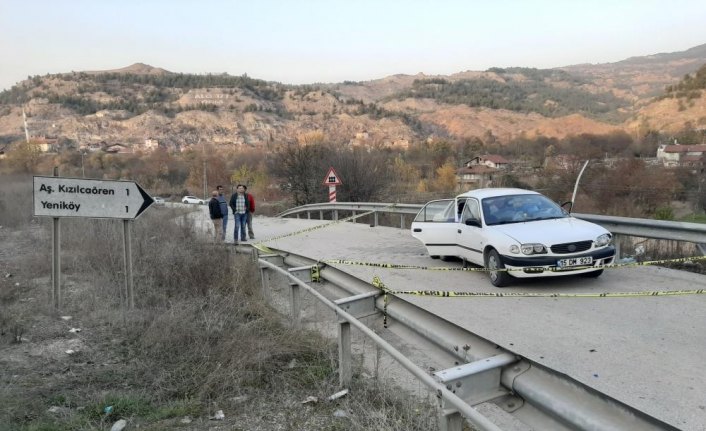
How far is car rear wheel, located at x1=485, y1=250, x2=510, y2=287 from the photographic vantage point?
780 centimetres

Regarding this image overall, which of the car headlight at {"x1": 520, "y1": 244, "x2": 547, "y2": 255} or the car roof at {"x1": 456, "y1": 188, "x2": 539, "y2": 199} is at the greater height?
the car roof at {"x1": 456, "y1": 188, "x2": 539, "y2": 199}

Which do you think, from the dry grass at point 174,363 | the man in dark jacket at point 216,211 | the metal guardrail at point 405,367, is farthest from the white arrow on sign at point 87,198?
the man in dark jacket at point 216,211

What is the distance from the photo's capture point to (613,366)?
4.52m

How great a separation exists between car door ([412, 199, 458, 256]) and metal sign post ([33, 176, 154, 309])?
5.13 metres

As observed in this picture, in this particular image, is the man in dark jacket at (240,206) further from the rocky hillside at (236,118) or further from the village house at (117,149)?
the village house at (117,149)

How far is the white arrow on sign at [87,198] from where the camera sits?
24.3 ft

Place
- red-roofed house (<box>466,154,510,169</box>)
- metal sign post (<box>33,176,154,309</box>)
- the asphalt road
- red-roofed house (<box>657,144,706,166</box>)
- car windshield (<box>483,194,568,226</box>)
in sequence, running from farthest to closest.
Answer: red-roofed house (<box>466,154,510,169</box>)
red-roofed house (<box>657,144,706,166</box>)
car windshield (<box>483,194,568,226</box>)
metal sign post (<box>33,176,154,309</box>)
the asphalt road

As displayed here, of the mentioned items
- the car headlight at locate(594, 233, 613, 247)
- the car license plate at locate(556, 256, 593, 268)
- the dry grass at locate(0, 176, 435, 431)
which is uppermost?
the car headlight at locate(594, 233, 613, 247)

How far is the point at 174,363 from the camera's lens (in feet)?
16.8

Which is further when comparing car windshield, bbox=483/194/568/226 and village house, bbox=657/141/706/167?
village house, bbox=657/141/706/167

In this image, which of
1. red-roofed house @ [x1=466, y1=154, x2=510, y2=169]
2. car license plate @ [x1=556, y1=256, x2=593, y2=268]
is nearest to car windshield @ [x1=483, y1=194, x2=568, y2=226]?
car license plate @ [x1=556, y1=256, x2=593, y2=268]

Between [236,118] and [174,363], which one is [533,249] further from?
[236,118]

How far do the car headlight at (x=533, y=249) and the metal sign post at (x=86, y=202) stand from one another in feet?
18.1

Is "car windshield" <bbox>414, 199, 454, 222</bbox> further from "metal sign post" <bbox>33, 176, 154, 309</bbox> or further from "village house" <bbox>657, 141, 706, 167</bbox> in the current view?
"village house" <bbox>657, 141, 706, 167</bbox>
